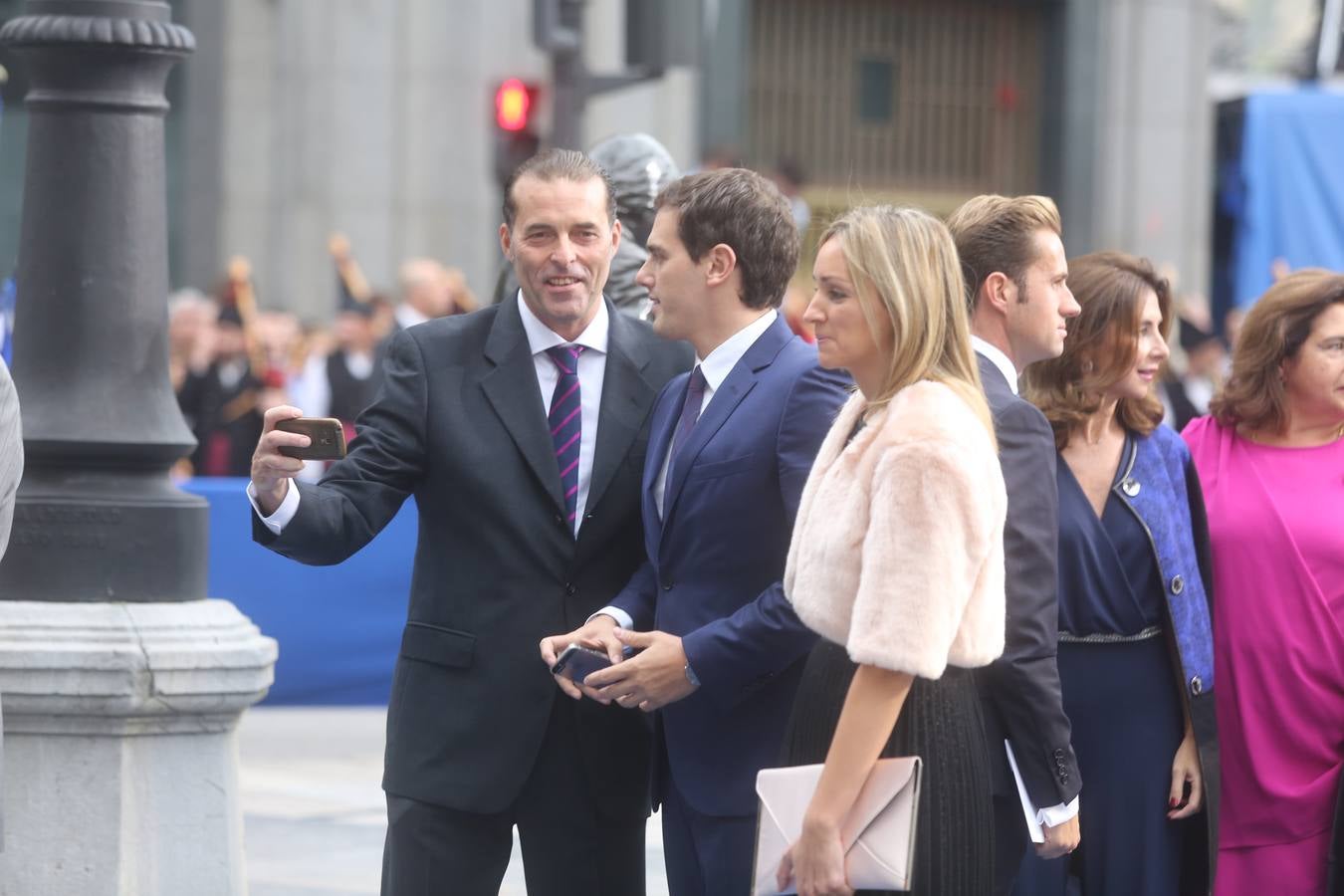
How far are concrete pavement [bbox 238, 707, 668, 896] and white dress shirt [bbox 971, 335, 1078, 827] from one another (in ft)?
10.2

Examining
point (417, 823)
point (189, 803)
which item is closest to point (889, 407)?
point (417, 823)

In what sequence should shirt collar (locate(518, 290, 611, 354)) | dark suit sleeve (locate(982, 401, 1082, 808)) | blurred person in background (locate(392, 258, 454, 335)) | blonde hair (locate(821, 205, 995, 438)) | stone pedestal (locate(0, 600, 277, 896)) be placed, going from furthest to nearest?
1. blurred person in background (locate(392, 258, 454, 335))
2. stone pedestal (locate(0, 600, 277, 896))
3. shirt collar (locate(518, 290, 611, 354))
4. dark suit sleeve (locate(982, 401, 1082, 808))
5. blonde hair (locate(821, 205, 995, 438))

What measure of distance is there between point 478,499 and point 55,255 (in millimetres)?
1969

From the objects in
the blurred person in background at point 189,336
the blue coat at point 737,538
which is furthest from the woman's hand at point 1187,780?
the blurred person in background at point 189,336

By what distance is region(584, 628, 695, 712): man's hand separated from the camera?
4250 mm

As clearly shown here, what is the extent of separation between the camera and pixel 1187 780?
16.3 ft

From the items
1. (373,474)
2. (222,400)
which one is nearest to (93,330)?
(373,474)

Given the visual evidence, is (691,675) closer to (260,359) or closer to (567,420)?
(567,420)

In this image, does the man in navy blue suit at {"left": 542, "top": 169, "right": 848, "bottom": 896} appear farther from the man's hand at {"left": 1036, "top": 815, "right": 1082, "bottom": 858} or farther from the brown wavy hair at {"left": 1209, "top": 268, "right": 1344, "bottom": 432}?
the brown wavy hair at {"left": 1209, "top": 268, "right": 1344, "bottom": 432}

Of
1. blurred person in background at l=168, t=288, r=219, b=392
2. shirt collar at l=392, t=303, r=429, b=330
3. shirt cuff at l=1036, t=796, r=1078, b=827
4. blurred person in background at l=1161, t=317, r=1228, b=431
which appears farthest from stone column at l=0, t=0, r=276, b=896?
blurred person in background at l=1161, t=317, r=1228, b=431

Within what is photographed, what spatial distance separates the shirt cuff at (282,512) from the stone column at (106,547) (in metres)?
1.59

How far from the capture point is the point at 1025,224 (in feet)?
14.7

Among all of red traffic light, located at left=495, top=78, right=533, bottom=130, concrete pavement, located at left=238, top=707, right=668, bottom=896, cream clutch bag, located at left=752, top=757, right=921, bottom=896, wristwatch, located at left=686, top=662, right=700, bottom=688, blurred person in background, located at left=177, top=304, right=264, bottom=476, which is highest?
red traffic light, located at left=495, top=78, right=533, bottom=130

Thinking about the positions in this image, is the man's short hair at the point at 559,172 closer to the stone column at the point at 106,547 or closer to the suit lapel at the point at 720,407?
the suit lapel at the point at 720,407
